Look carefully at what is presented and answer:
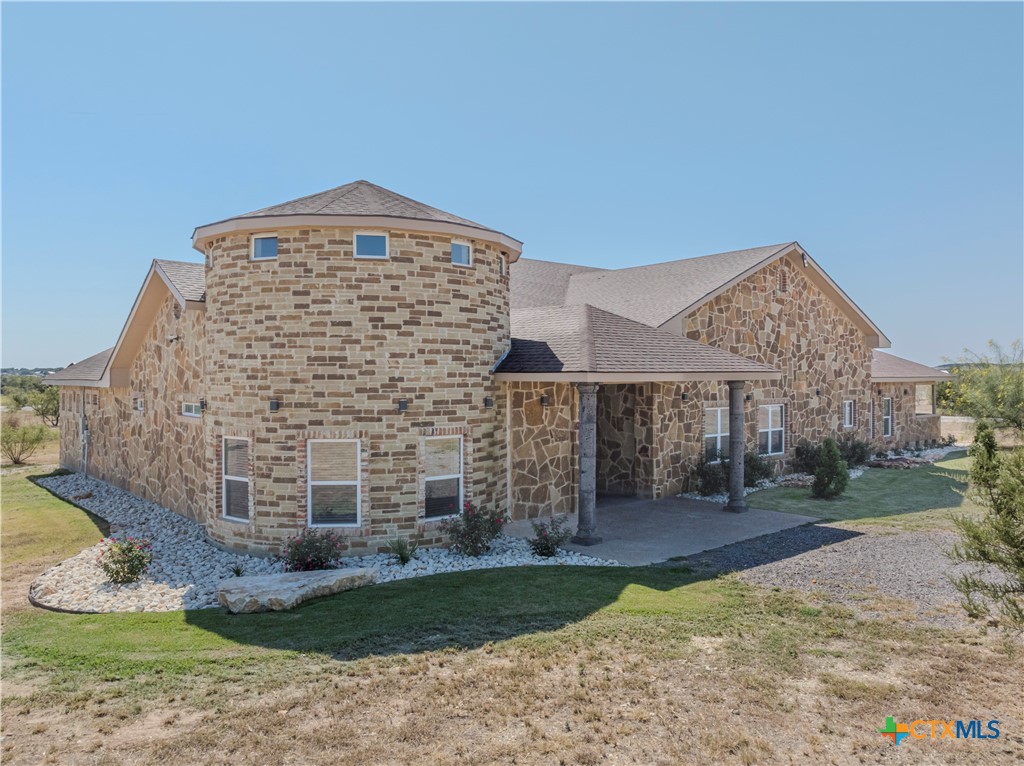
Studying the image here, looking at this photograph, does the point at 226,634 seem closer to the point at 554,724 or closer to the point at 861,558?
the point at 554,724

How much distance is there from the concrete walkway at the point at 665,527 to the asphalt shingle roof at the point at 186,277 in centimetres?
869

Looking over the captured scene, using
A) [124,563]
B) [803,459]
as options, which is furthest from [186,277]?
[803,459]

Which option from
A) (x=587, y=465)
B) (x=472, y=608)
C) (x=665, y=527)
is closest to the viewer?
(x=472, y=608)

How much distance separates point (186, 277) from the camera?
15.5 metres

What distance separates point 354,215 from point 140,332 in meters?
9.77

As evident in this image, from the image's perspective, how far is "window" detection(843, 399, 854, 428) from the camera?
25.0 meters

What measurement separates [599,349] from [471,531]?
15.0ft

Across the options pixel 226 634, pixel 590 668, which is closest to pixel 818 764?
pixel 590 668

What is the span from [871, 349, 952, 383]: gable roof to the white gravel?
21469mm

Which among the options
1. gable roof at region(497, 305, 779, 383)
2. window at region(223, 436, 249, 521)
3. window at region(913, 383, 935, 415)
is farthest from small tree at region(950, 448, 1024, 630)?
window at region(913, 383, 935, 415)

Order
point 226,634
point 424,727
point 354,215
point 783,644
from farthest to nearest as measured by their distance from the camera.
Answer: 1. point 354,215
2. point 226,634
3. point 783,644
4. point 424,727

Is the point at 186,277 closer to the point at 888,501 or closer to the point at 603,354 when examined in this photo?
the point at 603,354

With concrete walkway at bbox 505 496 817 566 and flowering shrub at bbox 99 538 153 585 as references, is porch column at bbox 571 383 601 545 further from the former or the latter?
flowering shrub at bbox 99 538 153 585

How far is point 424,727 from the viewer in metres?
6.04
